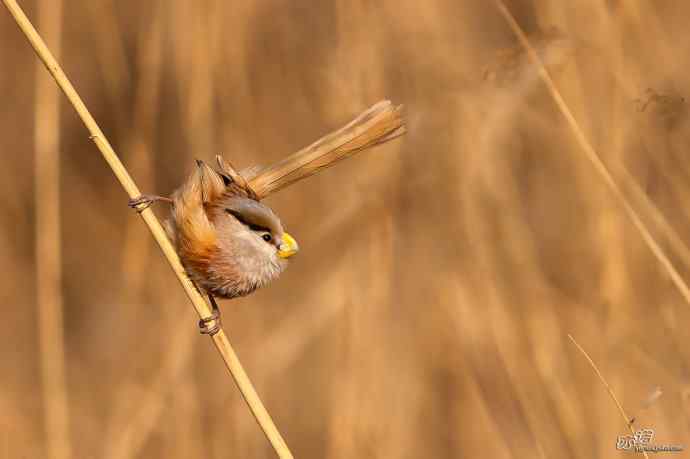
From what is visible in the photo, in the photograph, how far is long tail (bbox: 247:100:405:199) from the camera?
184cm

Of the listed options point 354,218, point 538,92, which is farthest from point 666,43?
point 354,218

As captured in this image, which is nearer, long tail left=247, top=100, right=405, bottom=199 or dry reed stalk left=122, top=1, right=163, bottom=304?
long tail left=247, top=100, right=405, bottom=199

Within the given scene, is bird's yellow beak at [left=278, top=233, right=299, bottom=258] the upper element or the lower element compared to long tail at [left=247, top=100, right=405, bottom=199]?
lower

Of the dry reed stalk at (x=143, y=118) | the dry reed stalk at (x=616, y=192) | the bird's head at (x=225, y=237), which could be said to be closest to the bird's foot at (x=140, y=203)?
the bird's head at (x=225, y=237)

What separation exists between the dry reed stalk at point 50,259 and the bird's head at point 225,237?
52 cm

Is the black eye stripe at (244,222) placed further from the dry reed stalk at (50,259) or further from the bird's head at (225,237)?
the dry reed stalk at (50,259)

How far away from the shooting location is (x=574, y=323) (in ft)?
8.86

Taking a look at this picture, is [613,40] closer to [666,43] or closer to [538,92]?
[666,43]

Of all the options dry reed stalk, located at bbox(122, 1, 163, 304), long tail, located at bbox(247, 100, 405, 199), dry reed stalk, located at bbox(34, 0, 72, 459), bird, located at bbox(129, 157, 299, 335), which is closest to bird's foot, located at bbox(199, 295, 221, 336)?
bird, located at bbox(129, 157, 299, 335)

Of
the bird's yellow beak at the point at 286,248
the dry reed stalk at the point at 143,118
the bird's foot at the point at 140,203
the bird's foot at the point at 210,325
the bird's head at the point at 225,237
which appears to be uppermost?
the dry reed stalk at the point at 143,118

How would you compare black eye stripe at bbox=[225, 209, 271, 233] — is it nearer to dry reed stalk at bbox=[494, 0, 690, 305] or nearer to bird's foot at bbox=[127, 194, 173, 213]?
bird's foot at bbox=[127, 194, 173, 213]

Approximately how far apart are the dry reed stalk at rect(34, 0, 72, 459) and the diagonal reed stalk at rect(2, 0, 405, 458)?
1.86ft

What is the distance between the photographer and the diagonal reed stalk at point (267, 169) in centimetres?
168

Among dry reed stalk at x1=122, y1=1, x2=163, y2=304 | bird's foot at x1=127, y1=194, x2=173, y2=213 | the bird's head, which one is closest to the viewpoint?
bird's foot at x1=127, y1=194, x2=173, y2=213
